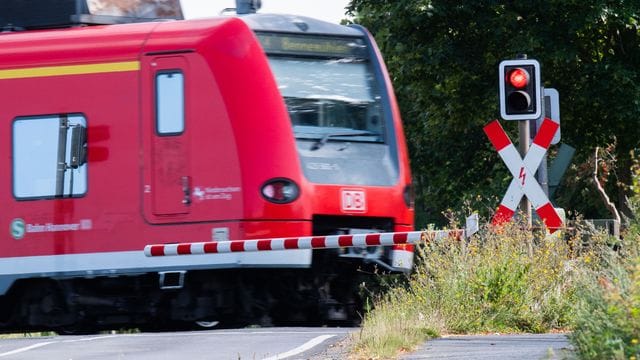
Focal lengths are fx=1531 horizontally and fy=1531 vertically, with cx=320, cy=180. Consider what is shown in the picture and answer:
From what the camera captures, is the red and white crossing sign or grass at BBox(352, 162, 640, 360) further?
grass at BBox(352, 162, 640, 360)

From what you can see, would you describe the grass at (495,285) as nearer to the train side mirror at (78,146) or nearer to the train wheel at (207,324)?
the train wheel at (207,324)

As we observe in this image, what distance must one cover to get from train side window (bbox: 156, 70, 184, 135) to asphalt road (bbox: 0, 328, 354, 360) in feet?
8.37

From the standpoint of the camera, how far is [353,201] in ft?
45.8

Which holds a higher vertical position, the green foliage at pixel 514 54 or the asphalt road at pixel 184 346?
the green foliage at pixel 514 54

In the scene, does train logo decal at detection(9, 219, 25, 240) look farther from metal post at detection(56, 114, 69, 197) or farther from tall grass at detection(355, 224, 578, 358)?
tall grass at detection(355, 224, 578, 358)

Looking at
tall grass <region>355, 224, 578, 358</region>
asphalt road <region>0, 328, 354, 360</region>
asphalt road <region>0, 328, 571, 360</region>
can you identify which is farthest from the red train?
asphalt road <region>0, 328, 354, 360</region>

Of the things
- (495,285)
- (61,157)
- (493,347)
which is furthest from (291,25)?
(493,347)

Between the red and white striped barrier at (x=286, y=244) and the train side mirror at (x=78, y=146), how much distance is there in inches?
42.8

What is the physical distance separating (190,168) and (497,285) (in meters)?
3.66

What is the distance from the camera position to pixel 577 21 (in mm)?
31234

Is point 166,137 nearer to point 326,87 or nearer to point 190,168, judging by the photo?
point 190,168

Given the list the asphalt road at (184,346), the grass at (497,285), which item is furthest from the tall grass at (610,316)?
the asphalt road at (184,346)

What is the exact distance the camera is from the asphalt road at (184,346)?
1684 centimetres

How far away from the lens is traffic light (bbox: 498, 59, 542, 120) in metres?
14.3
